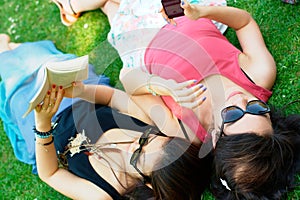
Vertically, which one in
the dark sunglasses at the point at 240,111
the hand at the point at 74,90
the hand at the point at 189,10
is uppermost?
the hand at the point at 189,10

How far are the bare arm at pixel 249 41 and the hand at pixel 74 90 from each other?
70 cm

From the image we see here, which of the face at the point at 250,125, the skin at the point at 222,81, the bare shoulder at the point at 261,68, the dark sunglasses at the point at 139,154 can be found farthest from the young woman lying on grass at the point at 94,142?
the bare shoulder at the point at 261,68

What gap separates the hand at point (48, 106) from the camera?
2250mm

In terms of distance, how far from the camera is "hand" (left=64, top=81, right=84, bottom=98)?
241 centimetres

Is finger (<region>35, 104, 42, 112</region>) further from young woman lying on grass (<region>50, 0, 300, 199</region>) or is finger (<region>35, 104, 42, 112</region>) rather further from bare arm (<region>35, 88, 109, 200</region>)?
young woman lying on grass (<region>50, 0, 300, 199</region>)

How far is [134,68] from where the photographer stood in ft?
8.71

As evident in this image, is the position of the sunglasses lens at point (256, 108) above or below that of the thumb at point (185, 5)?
below

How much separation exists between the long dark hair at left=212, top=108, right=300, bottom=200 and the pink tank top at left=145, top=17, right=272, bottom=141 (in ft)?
0.92

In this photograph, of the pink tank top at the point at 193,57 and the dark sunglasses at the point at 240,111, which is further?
the pink tank top at the point at 193,57

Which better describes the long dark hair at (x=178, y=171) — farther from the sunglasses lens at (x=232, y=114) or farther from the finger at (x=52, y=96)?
the finger at (x=52, y=96)

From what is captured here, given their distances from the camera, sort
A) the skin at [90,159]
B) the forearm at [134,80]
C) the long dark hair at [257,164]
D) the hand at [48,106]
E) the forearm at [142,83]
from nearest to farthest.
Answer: the long dark hair at [257,164], the skin at [90,159], the hand at [48,106], the forearm at [142,83], the forearm at [134,80]

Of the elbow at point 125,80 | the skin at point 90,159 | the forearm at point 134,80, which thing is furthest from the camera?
the elbow at point 125,80

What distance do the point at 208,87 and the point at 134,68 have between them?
51cm

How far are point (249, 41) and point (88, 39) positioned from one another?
1.16 meters
